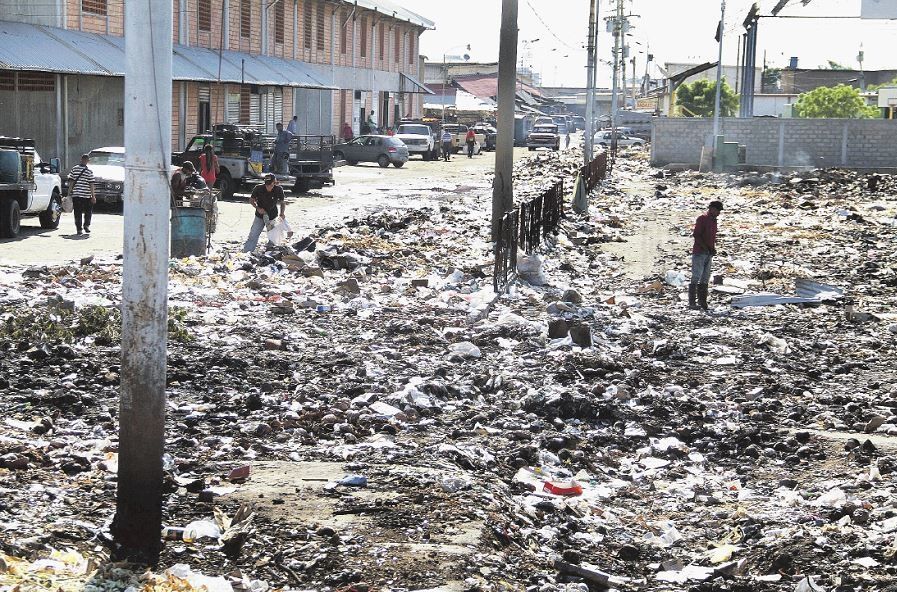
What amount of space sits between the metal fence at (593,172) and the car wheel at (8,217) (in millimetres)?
13943

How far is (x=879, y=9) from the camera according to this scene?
46.4m

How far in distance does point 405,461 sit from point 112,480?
194cm

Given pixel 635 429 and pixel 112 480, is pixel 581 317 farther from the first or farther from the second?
pixel 112 480

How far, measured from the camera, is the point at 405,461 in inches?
309

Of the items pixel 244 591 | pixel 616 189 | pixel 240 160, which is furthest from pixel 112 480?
pixel 616 189

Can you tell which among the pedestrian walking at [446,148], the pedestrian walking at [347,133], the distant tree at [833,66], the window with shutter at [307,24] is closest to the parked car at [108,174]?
the window with shutter at [307,24]

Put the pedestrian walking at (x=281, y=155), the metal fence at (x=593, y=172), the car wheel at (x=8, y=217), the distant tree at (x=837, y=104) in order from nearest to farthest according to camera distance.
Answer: the car wheel at (x=8, y=217) < the pedestrian walking at (x=281, y=155) < the metal fence at (x=593, y=172) < the distant tree at (x=837, y=104)

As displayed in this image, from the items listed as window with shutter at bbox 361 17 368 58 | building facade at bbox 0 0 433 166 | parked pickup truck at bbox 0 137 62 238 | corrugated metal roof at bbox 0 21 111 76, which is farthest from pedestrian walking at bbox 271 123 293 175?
window with shutter at bbox 361 17 368 58

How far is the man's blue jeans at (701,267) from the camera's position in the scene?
616 inches

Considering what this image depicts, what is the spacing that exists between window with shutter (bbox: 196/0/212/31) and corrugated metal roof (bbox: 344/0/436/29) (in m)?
13.5

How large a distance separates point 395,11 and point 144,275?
193ft

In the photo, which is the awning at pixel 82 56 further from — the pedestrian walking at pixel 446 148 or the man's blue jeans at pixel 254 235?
the pedestrian walking at pixel 446 148

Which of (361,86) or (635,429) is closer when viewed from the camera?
(635,429)

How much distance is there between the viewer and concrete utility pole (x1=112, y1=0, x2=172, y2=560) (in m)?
5.49
